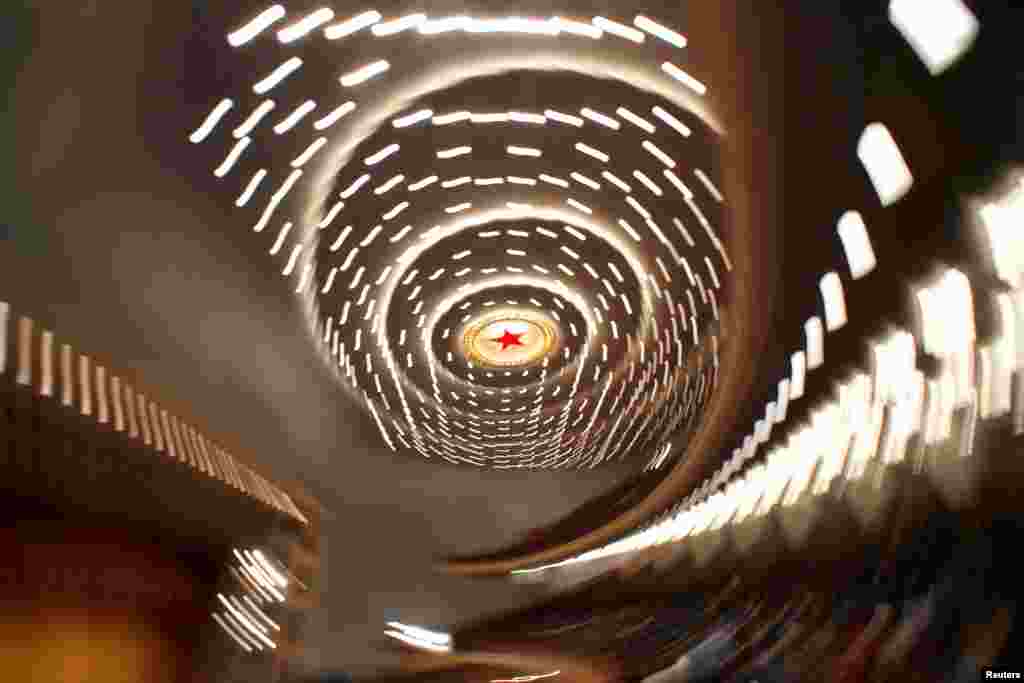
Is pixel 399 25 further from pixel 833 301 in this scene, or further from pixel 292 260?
pixel 833 301

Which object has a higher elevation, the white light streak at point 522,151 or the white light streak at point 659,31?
the white light streak at point 522,151

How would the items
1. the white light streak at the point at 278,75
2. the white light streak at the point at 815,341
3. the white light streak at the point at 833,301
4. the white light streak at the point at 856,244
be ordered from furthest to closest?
the white light streak at the point at 278,75 < the white light streak at the point at 815,341 < the white light streak at the point at 833,301 < the white light streak at the point at 856,244

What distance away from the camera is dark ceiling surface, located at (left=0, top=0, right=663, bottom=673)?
110 centimetres

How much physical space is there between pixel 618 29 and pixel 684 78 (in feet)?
0.51

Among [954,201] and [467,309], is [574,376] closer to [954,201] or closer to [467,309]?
[467,309]

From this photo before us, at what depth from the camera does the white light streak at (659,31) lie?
145cm

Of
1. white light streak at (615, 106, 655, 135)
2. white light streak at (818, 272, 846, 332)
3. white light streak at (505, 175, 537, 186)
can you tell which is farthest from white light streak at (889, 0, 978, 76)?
white light streak at (505, 175, 537, 186)

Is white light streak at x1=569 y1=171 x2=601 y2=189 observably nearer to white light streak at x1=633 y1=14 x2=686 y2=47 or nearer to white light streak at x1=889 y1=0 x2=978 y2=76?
white light streak at x1=633 y1=14 x2=686 y2=47

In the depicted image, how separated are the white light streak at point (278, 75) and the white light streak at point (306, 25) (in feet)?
0.18

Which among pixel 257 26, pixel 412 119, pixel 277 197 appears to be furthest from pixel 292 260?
pixel 257 26


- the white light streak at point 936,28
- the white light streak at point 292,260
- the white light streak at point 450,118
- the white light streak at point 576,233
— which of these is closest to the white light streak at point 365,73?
Answer: the white light streak at point 450,118

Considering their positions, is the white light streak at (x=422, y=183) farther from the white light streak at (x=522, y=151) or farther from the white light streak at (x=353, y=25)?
the white light streak at (x=353, y=25)

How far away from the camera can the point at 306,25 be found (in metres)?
1.48

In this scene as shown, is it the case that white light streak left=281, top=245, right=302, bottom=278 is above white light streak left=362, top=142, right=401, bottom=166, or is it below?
below
